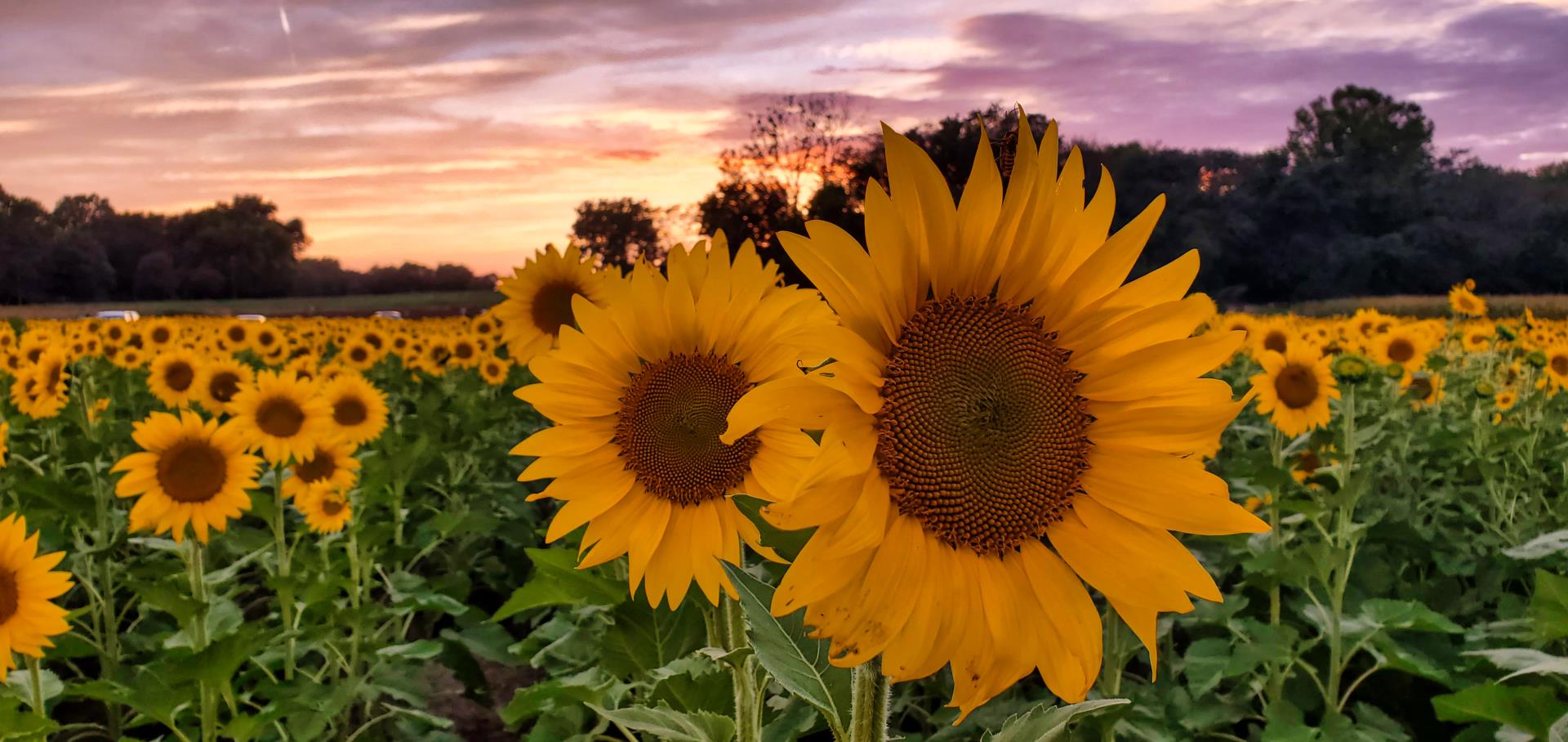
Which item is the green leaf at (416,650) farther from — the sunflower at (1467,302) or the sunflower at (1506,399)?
the sunflower at (1467,302)

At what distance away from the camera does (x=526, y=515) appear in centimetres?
643

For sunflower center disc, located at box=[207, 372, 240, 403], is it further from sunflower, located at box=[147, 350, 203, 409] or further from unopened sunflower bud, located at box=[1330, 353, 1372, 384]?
unopened sunflower bud, located at box=[1330, 353, 1372, 384]

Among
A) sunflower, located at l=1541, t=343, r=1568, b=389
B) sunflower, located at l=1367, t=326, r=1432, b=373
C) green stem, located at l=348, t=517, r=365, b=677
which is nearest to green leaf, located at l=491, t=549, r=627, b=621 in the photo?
green stem, located at l=348, t=517, r=365, b=677

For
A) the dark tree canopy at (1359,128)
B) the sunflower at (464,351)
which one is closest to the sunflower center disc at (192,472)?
the sunflower at (464,351)

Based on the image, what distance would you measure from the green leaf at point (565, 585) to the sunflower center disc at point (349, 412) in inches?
143

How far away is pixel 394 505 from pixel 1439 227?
164ft

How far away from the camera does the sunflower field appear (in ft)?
3.68

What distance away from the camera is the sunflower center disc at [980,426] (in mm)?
1124

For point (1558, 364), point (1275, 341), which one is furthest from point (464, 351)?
point (1558, 364)

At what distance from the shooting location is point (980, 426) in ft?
3.72

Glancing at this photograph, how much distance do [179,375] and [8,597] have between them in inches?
158

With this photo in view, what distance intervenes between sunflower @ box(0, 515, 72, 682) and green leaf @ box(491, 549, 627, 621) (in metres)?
1.62

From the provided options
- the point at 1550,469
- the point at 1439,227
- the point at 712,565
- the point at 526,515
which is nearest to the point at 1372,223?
the point at 1439,227

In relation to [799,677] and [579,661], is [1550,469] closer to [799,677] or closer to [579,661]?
[579,661]
